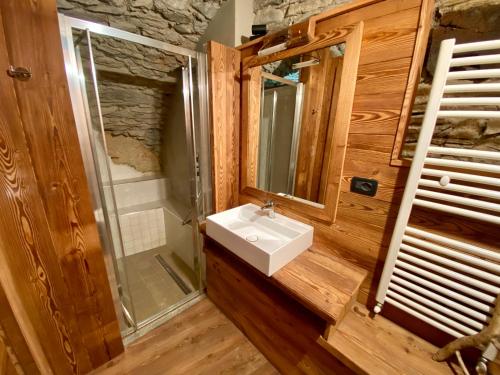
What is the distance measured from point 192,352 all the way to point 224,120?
1.65 meters

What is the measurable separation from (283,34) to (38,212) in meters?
1.56

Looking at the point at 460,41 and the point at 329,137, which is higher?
the point at 460,41

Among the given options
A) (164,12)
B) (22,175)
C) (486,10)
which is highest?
(164,12)

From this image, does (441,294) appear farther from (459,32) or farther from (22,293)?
(22,293)

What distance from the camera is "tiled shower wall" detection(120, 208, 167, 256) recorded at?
2.41m

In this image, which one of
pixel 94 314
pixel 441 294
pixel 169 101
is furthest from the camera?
pixel 169 101

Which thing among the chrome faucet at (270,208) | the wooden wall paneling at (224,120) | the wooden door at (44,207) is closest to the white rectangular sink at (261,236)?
the chrome faucet at (270,208)

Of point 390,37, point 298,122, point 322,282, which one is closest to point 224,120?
point 298,122

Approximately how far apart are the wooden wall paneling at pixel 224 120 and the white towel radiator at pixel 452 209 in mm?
1124

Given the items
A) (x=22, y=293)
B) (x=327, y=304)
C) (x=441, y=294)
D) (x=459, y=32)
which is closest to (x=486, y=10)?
(x=459, y=32)

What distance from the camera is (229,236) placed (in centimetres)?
124

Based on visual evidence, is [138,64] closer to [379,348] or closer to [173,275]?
[173,275]

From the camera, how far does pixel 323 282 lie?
103 centimetres

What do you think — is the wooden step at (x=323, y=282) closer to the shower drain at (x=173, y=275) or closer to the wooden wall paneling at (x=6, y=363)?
the wooden wall paneling at (x=6, y=363)
